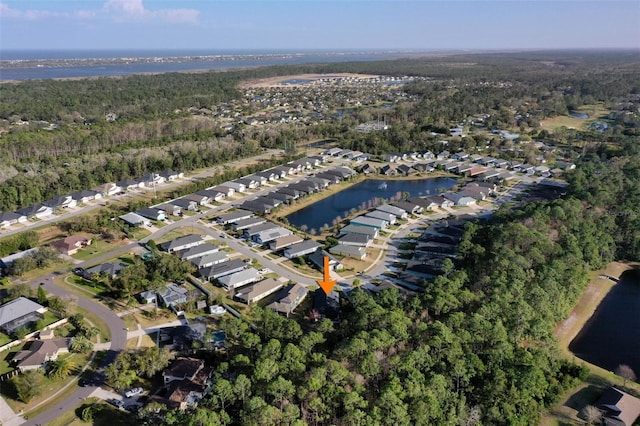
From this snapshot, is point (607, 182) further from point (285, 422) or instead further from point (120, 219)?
point (120, 219)

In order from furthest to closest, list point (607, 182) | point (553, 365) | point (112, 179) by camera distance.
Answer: point (112, 179) < point (607, 182) < point (553, 365)

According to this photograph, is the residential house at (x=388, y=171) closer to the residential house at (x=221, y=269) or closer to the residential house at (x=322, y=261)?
the residential house at (x=322, y=261)

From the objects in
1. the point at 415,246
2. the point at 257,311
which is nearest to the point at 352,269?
the point at 415,246

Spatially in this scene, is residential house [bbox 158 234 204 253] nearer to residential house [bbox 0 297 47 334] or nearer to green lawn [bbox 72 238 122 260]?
green lawn [bbox 72 238 122 260]

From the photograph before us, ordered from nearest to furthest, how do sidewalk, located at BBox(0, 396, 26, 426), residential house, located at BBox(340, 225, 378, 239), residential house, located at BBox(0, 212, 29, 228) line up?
sidewalk, located at BBox(0, 396, 26, 426) < residential house, located at BBox(340, 225, 378, 239) < residential house, located at BBox(0, 212, 29, 228)

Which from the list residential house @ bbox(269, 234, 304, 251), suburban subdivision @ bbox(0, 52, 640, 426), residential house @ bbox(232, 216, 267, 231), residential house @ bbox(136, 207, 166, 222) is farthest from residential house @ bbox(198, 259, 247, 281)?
residential house @ bbox(136, 207, 166, 222)

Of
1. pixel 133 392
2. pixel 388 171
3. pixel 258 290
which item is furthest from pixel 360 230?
pixel 133 392

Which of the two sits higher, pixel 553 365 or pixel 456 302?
pixel 456 302
